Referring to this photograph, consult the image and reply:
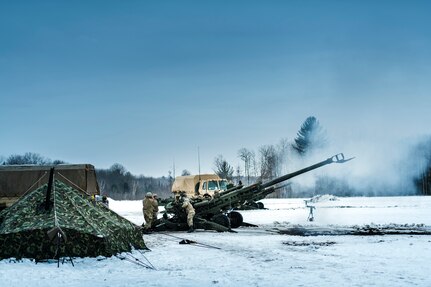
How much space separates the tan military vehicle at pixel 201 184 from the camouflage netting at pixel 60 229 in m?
16.6

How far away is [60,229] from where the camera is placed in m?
10.5

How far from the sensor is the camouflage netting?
35.1ft

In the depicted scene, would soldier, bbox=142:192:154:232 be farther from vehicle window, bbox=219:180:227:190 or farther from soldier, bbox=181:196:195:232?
A: vehicle window, bbox=219:180:227:190

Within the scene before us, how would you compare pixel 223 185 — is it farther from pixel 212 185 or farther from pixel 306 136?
pixel 306 136

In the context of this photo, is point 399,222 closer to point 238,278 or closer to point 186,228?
point 186,228

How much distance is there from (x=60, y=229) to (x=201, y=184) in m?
19.8

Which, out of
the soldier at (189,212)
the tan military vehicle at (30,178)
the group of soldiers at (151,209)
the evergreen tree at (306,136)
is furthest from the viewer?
the evergreen tree at (306,136)

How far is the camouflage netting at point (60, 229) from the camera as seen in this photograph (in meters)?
10.7

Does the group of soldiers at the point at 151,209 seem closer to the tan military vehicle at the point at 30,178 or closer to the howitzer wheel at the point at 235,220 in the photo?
the howitzer wheel at the point at 235,220

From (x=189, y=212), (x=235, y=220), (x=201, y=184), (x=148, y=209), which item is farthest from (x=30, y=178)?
(x=201, y=184)

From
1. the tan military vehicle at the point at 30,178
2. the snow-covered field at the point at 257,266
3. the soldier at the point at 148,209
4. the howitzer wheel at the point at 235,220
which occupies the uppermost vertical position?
the tan military vehicle at the point at 30,178

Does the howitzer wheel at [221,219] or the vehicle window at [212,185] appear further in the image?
the vehicle window at [212,185]

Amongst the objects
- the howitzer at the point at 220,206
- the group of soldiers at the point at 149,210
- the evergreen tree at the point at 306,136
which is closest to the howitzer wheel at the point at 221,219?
the howitzer at the point at 220,206

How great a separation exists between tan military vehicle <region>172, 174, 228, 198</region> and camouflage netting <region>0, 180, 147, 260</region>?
654 inches
